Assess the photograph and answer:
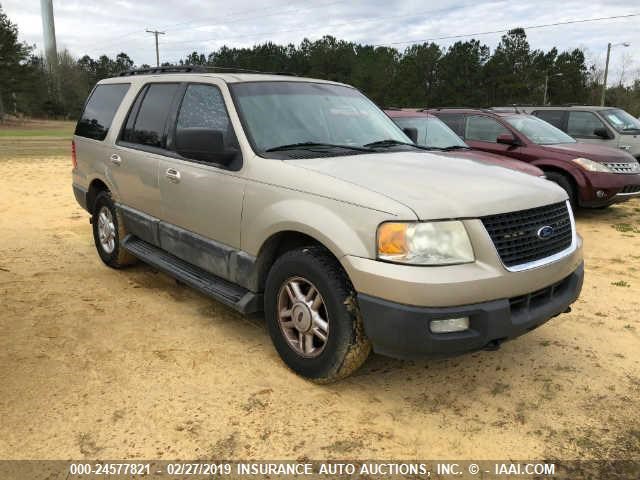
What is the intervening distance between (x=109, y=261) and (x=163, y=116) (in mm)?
1920

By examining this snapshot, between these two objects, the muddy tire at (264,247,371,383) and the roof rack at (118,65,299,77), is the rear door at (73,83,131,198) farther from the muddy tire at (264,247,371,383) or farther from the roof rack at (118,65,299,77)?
the muddy tire at (264,247,371,383)

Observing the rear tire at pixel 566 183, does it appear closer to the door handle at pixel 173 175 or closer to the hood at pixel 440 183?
the hood at pixel 440 183

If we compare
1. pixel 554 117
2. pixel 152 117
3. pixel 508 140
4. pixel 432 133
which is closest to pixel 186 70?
pixel 152 117

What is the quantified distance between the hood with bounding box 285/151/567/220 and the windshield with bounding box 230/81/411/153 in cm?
38

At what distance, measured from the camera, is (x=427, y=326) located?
2.73 meters

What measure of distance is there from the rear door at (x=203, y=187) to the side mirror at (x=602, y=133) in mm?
9610

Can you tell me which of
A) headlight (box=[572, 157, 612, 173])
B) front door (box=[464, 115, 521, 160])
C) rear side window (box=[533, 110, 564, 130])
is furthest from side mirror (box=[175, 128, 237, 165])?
rear side window (box=[533, 110, 564, 130])

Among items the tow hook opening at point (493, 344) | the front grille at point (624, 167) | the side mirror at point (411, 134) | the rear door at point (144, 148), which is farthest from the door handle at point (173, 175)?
the front grille at point (624, 167)

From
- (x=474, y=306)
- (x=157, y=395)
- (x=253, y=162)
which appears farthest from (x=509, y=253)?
(x=157, y=395)

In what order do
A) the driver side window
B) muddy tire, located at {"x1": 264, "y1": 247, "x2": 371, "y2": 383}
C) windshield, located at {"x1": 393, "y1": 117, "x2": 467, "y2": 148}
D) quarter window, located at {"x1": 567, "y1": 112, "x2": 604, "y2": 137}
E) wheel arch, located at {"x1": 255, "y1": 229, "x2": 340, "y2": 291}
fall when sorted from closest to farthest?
muddy tire, located at {"x1": 264, "y1": 247, "x2": 371, "y2": 383}
wheel arch, located at {"x1": 255, "y1": 229, "x2": 340, "y2": 291}
windshield, located at {"x1": 393, "y1": 117, "x2": 467, "y2": 148}
the driver side window
quarter window, located at {"x1": 567, "y1": 112, "x2": 604, "y2": 137}

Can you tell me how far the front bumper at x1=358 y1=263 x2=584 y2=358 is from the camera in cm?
273

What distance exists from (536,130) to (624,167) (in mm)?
1518

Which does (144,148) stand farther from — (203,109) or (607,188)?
(607,188)

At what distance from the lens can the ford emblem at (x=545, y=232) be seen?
10.1 ft
